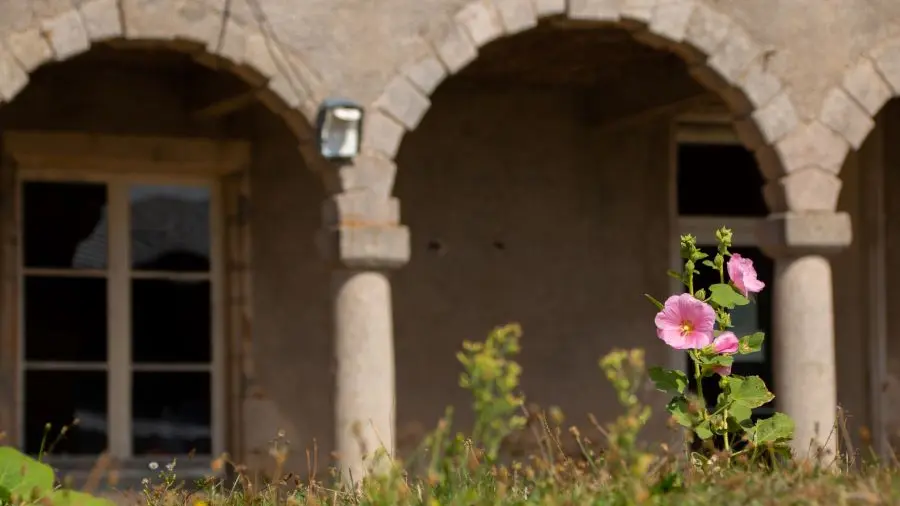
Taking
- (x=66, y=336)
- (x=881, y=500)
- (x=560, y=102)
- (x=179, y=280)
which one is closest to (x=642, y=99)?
(x=560, y=102)

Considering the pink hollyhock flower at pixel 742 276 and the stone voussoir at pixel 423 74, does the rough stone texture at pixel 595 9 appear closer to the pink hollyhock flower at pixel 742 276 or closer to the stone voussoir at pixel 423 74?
the stone voussoir at pixel 423 74

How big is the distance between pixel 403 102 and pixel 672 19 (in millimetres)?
1245

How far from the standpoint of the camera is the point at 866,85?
22.5ft

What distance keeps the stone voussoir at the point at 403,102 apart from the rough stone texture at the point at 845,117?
1834 millimetres

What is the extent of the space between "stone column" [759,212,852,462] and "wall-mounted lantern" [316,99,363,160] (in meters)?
1.94

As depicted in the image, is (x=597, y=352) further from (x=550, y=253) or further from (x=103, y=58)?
(x=103, y=58)

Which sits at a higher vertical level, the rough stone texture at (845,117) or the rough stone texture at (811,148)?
the rough stone texture at (845,117)

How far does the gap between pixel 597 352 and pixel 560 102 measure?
137 cm

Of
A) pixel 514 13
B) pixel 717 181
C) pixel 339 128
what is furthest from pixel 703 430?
pixel 717 181

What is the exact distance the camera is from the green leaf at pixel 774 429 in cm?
378

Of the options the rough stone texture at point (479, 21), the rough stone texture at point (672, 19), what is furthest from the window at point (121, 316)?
the rough stone texture at point (672, 19)

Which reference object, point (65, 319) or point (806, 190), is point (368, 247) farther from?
point (65, 319)

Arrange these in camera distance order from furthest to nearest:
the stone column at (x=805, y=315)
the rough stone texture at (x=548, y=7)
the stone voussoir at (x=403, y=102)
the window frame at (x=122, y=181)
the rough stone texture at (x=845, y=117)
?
the window frame at (x=122, y=181) < the rough stone texture at (x=845, y=117) < the stone column at (x=805, y=315) < the rough stone texture at (x=548, y=7) < the stone voussoir at (x=403, y=102)

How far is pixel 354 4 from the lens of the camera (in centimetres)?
636
